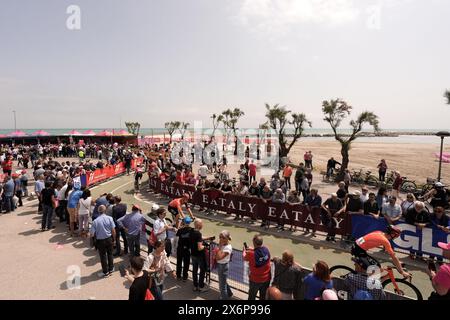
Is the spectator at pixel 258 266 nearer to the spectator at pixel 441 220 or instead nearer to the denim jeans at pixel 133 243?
the denim jeans at pixel 133 243

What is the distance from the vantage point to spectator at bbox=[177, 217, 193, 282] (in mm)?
6191

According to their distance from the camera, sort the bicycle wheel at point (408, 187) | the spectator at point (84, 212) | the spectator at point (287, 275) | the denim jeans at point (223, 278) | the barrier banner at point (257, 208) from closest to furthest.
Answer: the spectator at point (287, 275)
the denim jeans at point (223, 278)
the spectator at point (84, 212)
the barrier banner at point (257, 208)
the bicycle wheel at point (408, 187)

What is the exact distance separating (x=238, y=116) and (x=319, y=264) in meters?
49.5

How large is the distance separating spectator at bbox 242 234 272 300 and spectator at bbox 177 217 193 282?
5.17ft

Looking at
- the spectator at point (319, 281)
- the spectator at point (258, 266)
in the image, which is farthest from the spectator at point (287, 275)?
the spectator at point (319, 281)

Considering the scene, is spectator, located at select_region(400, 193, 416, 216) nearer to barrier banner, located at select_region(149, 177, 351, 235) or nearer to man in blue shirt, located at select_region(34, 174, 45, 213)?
barrier banner, located at select_region(149, 177, 351, 235)

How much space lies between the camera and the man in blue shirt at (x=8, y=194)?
1169 centimetres

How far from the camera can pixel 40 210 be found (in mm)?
12086

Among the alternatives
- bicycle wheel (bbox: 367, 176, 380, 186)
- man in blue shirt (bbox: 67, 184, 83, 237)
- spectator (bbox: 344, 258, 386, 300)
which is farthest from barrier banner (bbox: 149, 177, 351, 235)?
bicycle wheel (bbox: 367, 176, 380, 186)

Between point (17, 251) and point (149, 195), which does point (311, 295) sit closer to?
point (17, 251)

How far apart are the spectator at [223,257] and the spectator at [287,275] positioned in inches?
41.6

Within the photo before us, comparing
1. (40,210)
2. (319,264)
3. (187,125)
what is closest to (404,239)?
(319,264)

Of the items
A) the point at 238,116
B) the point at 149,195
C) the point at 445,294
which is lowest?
the point at 149,195
